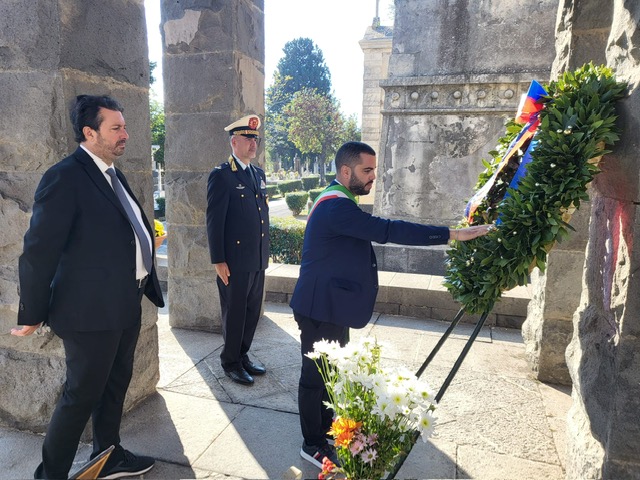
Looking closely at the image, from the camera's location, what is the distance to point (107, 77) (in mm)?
2949

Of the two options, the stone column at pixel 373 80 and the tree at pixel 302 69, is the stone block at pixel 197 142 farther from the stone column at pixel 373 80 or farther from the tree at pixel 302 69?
the tree at pixel 302 69

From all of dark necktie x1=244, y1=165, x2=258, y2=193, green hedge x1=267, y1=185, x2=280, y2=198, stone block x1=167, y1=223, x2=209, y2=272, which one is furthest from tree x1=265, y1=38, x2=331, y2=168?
dark necktie x1=244, y1=165, x2=258, y2=193

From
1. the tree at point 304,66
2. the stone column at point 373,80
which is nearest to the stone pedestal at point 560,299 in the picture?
the stone column at point 373,80

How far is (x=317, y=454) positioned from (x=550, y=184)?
196 centimetres

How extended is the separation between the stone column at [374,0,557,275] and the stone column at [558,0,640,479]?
16.2 feet

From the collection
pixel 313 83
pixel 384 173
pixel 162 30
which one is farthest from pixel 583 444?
pixel 313 83

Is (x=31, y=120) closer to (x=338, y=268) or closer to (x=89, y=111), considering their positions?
(x=89, y=111)

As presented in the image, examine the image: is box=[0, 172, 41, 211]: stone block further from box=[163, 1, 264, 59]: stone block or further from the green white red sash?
box=[163, 1, 264, 59]: stone block

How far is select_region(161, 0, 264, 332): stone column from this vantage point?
4.63 metres

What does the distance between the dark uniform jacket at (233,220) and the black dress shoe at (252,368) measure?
2.62 ft

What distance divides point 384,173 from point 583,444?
6010 mm

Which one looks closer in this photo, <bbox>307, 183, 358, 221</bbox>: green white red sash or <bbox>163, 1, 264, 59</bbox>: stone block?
<bbox>307, 183, 358, 221</bbox>: green white red sash

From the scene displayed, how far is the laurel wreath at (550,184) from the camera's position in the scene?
2.04 metres

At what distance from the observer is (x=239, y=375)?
12.4ft
